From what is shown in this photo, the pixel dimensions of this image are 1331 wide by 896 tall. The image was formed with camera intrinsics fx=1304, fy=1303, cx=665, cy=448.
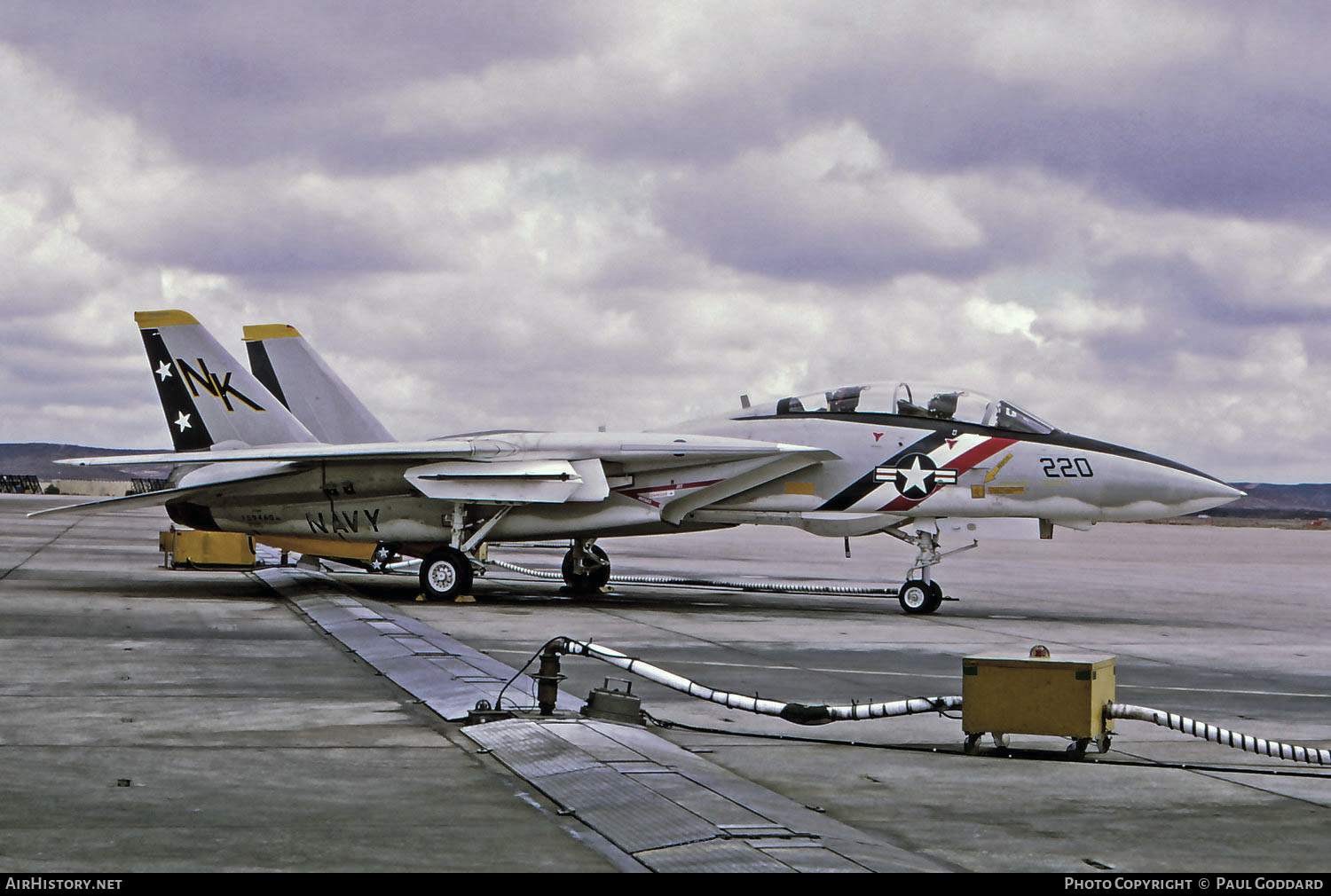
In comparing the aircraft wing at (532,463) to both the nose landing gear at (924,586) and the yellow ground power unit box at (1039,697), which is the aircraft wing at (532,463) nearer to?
the nose landing gear at (924,586)

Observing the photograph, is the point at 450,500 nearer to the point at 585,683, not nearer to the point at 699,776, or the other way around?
the point at 585,683

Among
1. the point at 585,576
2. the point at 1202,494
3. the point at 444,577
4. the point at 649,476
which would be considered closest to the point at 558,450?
the point at 649,476

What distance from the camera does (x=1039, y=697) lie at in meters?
7.20

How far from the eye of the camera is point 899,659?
39.1ft

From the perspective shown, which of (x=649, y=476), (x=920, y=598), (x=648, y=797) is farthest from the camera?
(x=649, y=476)

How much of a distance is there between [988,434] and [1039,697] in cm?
1126

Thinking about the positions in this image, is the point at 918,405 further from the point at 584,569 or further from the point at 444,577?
the point at 444,577

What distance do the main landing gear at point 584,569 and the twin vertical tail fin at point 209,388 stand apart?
4609mm

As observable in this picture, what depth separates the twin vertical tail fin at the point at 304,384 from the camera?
21.8 m

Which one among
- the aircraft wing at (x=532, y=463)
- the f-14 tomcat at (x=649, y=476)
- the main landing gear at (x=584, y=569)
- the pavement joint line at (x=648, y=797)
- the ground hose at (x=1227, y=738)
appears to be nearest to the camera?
the pavement joint line at (x=648, y=797)

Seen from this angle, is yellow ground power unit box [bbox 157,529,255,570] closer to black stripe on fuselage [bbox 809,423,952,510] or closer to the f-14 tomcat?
the f-14 tomcat

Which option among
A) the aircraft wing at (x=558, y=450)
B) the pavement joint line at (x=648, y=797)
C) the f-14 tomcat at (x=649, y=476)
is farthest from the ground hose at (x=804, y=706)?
the aircraft wing at (x=558, y=450)

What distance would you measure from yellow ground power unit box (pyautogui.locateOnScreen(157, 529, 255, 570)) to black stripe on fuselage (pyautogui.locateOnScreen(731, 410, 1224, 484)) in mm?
A: 10987
